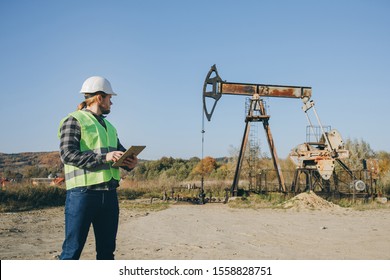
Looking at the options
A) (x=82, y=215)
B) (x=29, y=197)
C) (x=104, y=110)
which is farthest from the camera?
(x=29, y=197)

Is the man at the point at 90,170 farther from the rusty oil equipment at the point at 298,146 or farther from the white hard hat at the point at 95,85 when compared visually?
the rusty oil equipment at the point at 298,146

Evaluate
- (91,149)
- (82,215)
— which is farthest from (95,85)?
(82,215)

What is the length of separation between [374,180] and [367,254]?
11.4 metres

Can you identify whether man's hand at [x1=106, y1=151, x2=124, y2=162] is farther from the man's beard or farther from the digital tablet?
the man's beard

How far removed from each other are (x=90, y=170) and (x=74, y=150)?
0.57ft

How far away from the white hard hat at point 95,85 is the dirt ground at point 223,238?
9.42 ft

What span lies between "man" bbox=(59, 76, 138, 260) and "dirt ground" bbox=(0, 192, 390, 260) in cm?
245

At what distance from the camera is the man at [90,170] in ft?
8.51

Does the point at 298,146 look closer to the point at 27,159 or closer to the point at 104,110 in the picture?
the point at 104,110

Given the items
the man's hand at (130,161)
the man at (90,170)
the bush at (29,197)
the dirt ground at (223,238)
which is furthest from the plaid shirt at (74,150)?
the bush at (29,197)

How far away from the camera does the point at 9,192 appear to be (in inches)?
551

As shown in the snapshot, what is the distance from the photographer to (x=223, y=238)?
685 cm
